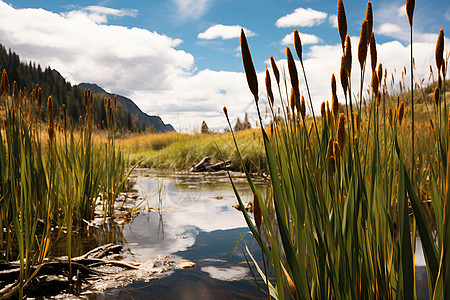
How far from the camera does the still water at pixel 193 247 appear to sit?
156 cm

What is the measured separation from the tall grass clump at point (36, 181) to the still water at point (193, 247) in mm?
376

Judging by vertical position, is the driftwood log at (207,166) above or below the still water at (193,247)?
above

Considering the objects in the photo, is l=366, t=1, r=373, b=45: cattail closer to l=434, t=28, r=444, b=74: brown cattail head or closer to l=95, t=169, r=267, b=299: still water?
l=434, t=28, r=444, b=74: brown cattail head

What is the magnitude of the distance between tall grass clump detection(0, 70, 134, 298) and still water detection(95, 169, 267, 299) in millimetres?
376

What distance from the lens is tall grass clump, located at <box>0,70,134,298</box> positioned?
54.4 inches

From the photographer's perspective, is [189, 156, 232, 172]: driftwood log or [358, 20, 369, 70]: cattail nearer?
[358, 20, 369, 70]: cattail

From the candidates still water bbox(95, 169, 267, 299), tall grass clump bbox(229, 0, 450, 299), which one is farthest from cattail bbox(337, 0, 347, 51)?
still water bbox(95, 169, 267, 299)

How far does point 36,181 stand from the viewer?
194 cm

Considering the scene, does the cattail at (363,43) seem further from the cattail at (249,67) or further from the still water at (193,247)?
the still water at (193,247)

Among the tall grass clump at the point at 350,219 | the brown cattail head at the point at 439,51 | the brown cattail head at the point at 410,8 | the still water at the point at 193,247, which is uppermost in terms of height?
the brown cattail head at the point at 410,8

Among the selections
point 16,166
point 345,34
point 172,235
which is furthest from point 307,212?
point 172,235

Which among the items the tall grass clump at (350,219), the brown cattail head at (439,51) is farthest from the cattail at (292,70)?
the brown cattail head at (439,51)

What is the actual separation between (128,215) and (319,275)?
2577mm

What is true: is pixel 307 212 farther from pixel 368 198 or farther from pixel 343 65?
pixel 343 65
